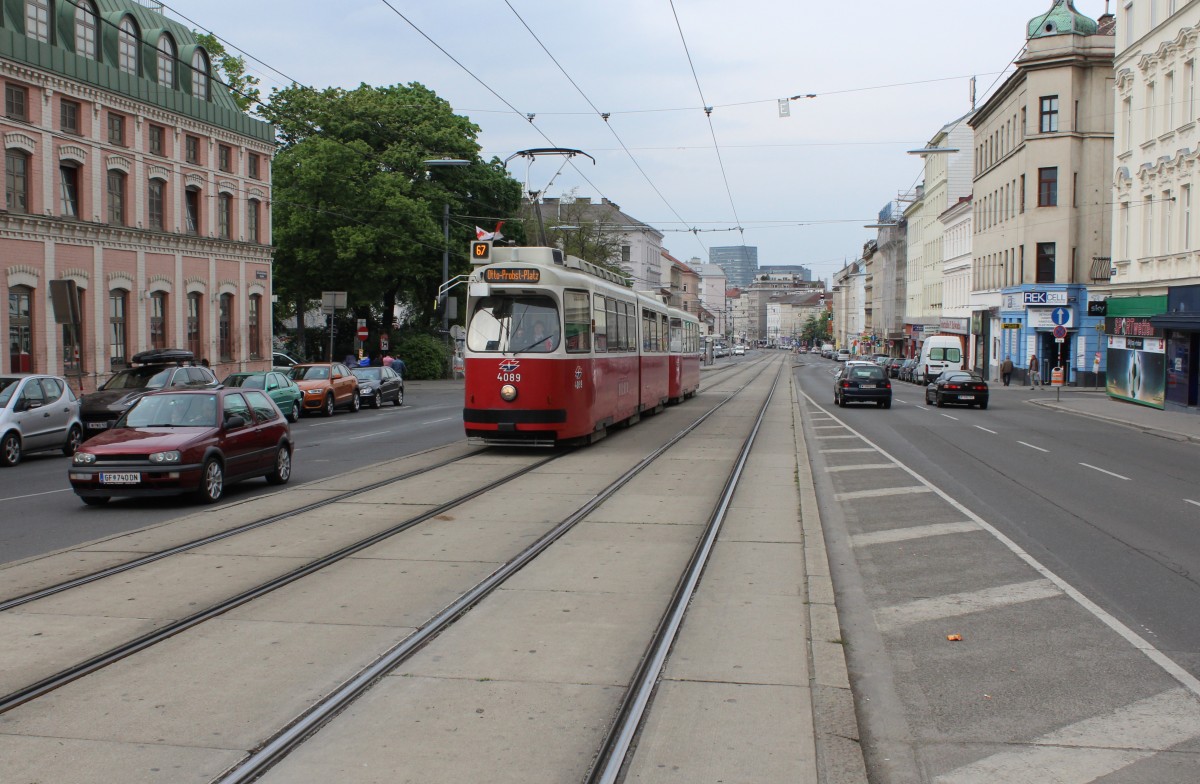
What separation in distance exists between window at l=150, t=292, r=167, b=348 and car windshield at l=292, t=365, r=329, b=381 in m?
7.71

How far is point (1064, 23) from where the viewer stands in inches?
2232

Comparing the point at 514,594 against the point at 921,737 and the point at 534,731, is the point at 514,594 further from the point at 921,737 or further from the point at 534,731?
the point at 921,737

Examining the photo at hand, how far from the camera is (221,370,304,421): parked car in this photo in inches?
1164

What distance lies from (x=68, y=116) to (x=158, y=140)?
485 cm

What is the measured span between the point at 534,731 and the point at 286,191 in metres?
49.9

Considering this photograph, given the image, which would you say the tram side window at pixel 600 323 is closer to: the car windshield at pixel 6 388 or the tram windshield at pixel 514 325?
the tram windshield at pixel 514 325

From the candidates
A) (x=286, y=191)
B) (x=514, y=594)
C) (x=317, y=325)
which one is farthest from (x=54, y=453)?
(x=317, y=325)

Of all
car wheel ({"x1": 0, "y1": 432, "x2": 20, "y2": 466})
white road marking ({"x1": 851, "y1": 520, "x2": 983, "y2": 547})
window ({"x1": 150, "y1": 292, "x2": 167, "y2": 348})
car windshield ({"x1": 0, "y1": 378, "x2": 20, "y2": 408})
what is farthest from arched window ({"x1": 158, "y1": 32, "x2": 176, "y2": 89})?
white road marking ({"x1": 851, "y1": 520, "x2": 983, "y2": 547})

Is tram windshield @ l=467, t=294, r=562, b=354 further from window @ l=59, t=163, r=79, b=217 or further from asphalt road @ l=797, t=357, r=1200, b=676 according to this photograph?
window @ l=59, t=163, r=79, b=217

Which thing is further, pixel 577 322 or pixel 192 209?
pixel 192 209

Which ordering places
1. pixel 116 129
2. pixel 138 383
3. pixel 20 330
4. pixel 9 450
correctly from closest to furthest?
pixel 9 450
pixel 138 383
pixel 20 330
pixel 116 129

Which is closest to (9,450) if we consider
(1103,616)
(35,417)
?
(35,417)

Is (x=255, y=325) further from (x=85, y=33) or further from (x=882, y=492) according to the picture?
(x=882, y=492)

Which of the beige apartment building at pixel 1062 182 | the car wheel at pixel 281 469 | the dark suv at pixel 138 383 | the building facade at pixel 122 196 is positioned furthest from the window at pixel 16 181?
the beige apartment building at pixel 1062 182
